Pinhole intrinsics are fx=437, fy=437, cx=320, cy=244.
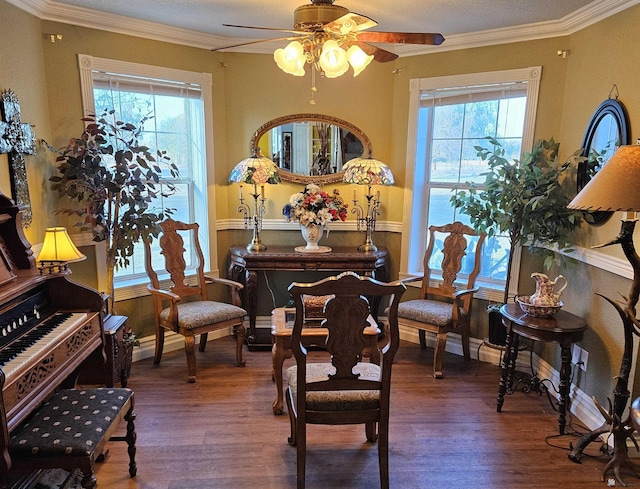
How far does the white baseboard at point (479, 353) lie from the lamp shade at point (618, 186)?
151cm

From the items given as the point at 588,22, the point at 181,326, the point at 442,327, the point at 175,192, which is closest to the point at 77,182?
the point at 175,192

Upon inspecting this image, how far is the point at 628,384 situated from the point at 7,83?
152 inches

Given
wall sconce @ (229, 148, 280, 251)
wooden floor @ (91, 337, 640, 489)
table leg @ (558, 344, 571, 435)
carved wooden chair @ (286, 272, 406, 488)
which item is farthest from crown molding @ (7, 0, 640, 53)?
wooden floor @ (91, 337, 640, 489)

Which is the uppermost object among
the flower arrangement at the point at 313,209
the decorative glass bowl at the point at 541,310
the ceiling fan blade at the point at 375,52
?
the ceiling fan blade at the point at 375,52

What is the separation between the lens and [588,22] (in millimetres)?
2826

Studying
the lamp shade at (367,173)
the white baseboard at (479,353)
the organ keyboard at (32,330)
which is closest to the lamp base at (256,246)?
the white baseboard at (479,353)

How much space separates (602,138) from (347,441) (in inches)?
93.8

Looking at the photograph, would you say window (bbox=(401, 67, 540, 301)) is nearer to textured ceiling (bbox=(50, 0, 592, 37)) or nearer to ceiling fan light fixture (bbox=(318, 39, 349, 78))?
textured ceiling (bbox=(50, 0, 592, 37))

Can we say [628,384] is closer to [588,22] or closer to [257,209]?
[588,22]

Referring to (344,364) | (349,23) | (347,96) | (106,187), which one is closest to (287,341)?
(344,364)

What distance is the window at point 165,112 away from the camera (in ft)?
10.6

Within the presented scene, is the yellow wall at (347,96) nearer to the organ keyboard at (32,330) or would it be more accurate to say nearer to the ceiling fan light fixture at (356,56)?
the organ keyboard at (32,330)

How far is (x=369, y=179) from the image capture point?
356 centimetres

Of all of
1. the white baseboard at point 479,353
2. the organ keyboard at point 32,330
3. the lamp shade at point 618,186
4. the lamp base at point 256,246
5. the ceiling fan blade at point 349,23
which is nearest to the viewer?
the organ keyboard at point 32,330
